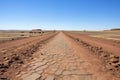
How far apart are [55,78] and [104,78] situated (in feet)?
5.74

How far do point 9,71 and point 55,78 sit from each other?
2.28 metres

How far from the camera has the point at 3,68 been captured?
6.95 m

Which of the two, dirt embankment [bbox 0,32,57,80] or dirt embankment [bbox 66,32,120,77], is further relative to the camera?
dirt embankment [bbox 66,32,120,77]

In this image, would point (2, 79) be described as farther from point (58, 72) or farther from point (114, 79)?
point (114, 79)

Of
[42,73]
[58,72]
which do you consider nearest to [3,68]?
[42,73]

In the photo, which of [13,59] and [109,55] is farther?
[109,55]

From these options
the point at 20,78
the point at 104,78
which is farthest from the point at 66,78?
the point at 20,78

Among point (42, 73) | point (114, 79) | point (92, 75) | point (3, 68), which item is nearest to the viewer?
point (114, 79)

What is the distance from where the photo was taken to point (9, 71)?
6.54 metres

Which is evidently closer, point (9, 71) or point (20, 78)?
point (20, 78)

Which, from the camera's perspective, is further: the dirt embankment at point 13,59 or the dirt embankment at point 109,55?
the dirt embankment at point 109,55

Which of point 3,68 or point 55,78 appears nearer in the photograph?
point 55,78

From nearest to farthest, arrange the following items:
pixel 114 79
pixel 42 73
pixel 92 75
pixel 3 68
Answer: pixel 114 79, pixel 92 75, pixel 42 73, pixel 3 68

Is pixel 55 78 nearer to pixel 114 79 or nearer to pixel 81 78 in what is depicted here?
pixel 81 78
